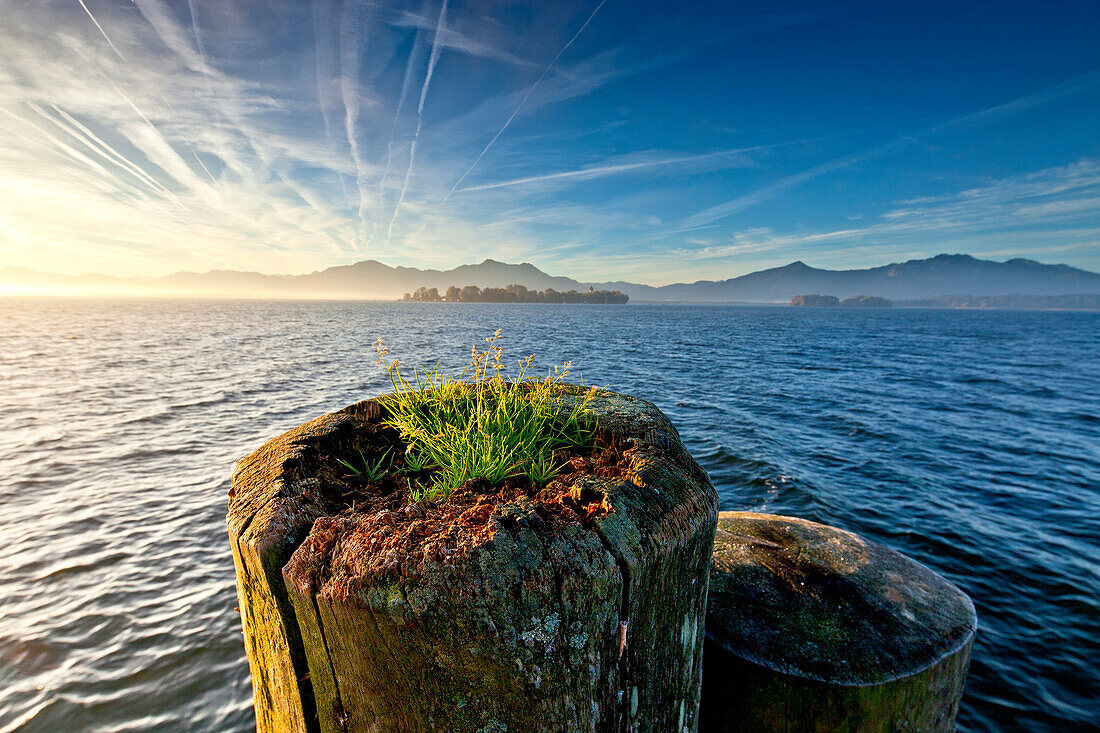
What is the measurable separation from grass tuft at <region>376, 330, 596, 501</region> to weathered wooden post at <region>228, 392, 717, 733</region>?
1.16 feet

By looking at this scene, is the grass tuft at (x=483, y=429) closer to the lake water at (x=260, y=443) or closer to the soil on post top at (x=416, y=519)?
the soil on post top at (x=416, y=519)

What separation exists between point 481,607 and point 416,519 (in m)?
0.60

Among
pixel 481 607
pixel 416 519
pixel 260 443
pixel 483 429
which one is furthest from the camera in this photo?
pixel 260 443

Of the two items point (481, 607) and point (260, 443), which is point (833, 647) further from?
point (260, 443)

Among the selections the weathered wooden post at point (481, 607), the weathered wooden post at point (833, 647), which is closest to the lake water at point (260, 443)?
the weathered wooden post at point (833, 647)

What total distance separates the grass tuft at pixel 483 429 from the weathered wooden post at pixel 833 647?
1.53 m

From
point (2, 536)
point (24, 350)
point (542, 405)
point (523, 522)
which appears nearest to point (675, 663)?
point (523, 522)

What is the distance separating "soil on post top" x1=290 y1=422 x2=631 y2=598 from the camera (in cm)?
186

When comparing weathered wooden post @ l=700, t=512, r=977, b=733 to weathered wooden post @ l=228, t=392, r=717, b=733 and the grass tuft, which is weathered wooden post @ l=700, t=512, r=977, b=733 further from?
the grass tuft

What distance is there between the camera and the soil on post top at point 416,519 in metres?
1.86

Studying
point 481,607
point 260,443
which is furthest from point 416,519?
point 260,443

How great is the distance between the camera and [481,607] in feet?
5.80

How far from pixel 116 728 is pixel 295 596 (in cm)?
580

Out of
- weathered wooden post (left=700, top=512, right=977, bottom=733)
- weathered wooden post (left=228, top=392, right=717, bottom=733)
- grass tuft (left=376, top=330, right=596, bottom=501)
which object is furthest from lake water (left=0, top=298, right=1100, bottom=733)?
weathered wooden post (left=228, top=392, right=717, bottom=733)
